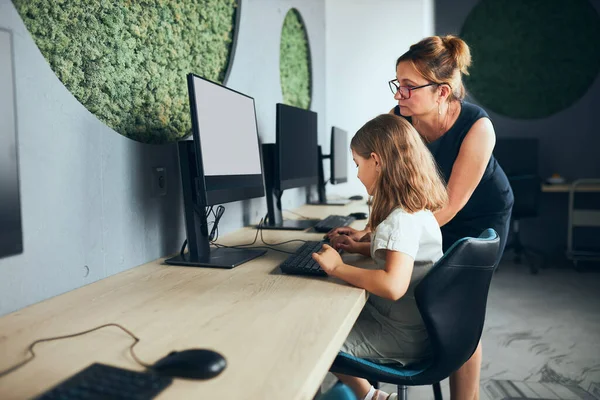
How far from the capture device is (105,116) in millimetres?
1307

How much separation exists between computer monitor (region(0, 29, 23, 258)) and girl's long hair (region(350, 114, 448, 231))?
0.84 meters

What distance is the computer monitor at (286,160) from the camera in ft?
6.44

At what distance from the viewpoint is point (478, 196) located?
168 centimetres

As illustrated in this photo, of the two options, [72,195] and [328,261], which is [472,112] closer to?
[328,261]

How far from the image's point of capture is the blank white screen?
51.6 inches

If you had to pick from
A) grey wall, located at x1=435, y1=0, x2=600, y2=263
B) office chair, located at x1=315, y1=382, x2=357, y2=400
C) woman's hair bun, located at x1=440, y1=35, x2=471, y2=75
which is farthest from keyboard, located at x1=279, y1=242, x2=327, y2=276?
grey wall, located at x1=435, y1=0, x2=600, y2=263

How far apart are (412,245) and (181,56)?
1063mm

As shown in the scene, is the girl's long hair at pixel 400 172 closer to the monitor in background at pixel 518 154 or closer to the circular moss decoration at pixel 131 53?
the circular moss decoration at pixel 131 53

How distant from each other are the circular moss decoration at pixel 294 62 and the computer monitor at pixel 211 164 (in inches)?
55.4

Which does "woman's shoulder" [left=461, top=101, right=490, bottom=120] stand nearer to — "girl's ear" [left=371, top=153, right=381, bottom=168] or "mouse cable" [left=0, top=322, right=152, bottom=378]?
"girl's ear" [left=371, top=153, right=381, bottom=168]

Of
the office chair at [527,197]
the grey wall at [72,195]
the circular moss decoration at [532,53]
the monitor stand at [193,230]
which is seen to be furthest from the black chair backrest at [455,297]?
the circular moss decoration at [532,53]

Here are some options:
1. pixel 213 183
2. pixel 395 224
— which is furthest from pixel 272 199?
pixel 395 224

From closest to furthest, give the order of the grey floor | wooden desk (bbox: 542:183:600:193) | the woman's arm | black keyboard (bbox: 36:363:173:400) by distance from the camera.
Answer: black keyboard (bbox: 36:363:173:400) < the woman's arm < the grey floor < wooden desk (bbox: 542:183:600:193)

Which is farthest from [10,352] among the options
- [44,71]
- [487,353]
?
[487,353]
